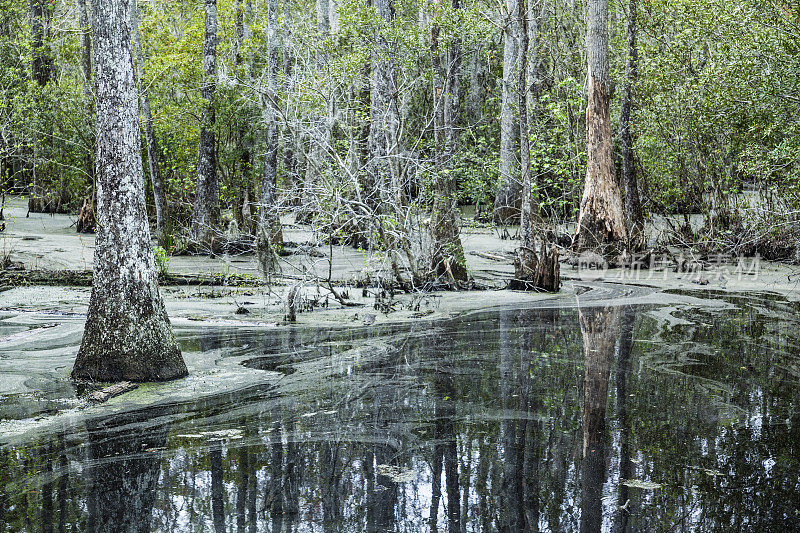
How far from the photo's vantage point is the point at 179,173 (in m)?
19.7

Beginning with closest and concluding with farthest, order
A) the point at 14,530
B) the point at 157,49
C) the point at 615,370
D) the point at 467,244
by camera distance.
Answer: the point at 14,530
the point at 615,370
the point at 467,244
the point at 157,49

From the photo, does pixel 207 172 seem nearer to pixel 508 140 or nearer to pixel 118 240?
pixel 508 140

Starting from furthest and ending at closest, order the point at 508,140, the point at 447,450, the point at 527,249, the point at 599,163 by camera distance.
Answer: the point at 508,140 < the point at 599,163 < the point at 527,249 < the point at 447,450

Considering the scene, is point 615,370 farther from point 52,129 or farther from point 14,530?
point 52,129

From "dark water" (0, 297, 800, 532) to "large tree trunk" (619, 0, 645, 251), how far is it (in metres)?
8.46

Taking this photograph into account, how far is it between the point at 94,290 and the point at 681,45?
41.2 ft

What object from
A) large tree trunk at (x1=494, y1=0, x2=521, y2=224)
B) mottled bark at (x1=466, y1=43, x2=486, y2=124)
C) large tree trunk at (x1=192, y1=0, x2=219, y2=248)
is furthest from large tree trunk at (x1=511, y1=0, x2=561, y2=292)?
mottled bark at (x1=466, y1=43, x2=486, y2=124)

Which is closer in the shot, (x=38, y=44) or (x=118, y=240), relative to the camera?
(x=118, y=240)

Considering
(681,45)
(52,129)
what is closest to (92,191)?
(52,129)

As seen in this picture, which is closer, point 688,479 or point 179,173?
point 688,479

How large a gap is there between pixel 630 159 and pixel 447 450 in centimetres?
1315

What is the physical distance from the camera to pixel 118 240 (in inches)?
270

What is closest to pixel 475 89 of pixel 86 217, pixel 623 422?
pixel 86 217

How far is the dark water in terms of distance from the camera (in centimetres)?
412
